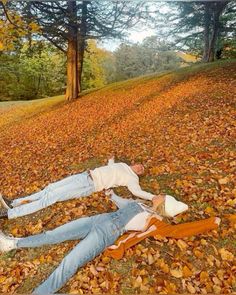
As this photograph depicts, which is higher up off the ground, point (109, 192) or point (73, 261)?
point (109, 192)

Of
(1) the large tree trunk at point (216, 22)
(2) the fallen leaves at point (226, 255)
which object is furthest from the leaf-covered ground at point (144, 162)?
(1) the large tree trunk at point (216, 22)

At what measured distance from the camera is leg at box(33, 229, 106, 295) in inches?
117

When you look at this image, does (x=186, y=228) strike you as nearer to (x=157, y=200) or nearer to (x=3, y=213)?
(x=157, y=200)

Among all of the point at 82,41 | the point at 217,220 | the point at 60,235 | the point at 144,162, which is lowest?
the point at 60,235

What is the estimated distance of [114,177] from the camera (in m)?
3.41

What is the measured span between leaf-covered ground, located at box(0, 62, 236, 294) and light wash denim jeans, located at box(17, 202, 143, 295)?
70mm

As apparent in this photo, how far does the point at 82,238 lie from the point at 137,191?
2.17 feet

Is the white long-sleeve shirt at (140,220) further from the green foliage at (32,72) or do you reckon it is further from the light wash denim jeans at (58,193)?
the green foliage at (32,72)

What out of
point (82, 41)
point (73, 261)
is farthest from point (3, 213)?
point (82, 41)

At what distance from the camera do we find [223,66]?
3.87 metres

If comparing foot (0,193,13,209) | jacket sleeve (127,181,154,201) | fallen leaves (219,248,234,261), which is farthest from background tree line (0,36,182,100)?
fallen leaves (219,248,234,261)

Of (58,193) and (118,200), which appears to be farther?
(58,193)

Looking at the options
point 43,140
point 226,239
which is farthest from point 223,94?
point 43,140

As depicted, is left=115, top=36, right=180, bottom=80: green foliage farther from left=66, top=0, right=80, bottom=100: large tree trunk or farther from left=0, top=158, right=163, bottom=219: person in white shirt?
left=0, top=158, right=163, bottom=219: person in white shirt
